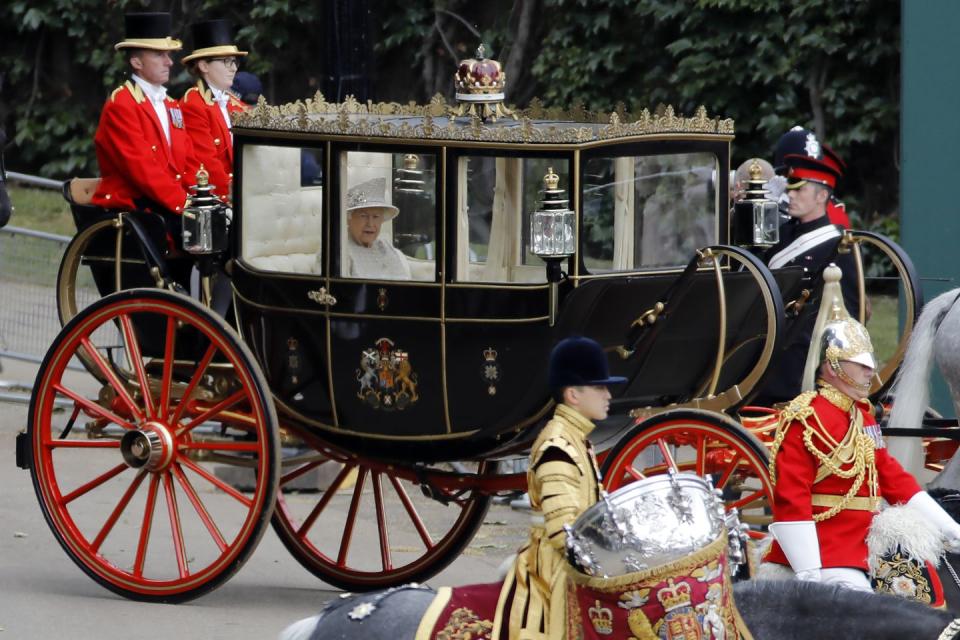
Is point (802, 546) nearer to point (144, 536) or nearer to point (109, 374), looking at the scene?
point (144, 536)

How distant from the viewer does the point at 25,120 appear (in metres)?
17.9

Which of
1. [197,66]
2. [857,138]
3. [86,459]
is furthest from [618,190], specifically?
[857,138]

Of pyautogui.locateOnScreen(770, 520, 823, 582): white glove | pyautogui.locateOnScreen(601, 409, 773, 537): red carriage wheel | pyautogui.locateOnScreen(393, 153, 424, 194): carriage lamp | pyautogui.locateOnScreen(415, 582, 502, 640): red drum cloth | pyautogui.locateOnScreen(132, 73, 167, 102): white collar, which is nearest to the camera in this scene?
pyautogui.locateOnScreen(415, 582, 502, 640): red drum cloth

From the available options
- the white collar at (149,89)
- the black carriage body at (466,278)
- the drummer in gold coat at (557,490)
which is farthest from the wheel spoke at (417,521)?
the drummer in gold coat at (557,490)

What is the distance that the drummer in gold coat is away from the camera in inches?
175

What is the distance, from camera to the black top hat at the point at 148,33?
7.97m

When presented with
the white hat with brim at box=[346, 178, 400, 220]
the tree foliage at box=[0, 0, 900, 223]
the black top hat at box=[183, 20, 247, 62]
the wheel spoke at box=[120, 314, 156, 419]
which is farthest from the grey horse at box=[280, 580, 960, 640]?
the tree foliage at box=[0, 0, 900, 223]

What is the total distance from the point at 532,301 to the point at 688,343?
723mm

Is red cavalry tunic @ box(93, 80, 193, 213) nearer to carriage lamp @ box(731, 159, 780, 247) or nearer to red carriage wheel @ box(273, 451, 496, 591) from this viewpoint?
red carriage wheel @ box(273, 451, 496, 591)

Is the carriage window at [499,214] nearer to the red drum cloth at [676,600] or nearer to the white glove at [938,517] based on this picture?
the white glove at [938,517]

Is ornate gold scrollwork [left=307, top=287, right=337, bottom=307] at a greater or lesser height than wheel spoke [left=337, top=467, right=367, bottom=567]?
greater

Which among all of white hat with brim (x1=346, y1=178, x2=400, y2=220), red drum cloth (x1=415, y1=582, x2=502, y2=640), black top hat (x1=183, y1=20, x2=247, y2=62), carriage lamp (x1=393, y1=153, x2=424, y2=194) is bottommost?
red drum cloth (x1=415, y1=582, x2=502, y2=640)

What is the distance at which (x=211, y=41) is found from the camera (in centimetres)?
856

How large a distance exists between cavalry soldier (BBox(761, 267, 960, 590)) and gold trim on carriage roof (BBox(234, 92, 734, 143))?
155 centimetres
